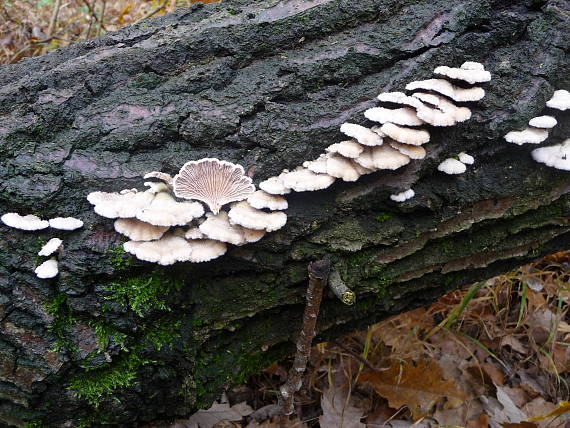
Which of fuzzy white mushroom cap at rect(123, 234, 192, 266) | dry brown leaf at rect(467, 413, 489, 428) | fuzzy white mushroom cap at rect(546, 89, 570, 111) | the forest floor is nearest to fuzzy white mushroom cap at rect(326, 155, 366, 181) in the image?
fuzzy white mushroom cap at rect(123, 234, 192, 266)

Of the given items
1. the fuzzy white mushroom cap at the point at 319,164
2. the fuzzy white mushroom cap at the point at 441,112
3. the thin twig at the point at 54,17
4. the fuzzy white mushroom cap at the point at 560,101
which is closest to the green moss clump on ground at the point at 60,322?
the fuzzy white mushroom cap at the point at 319,164

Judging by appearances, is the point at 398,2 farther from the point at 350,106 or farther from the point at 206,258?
the point at 206,258

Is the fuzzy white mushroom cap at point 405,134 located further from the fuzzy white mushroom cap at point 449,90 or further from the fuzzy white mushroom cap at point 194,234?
the fuzzy white mushroom cap at point 194,234

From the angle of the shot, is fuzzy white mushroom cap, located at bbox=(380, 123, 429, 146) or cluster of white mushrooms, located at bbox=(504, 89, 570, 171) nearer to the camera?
fuzzy white mushroom cap, located at bbox=(380, 123, 429, 146)

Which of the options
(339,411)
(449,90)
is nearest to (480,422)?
(339,411)

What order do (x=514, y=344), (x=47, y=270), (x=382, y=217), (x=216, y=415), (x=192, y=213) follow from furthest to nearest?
(x=514, y=344) → (x=216, y=415) → (x=382, y=217) → (x=192, y=213) → (x=47, y=270)

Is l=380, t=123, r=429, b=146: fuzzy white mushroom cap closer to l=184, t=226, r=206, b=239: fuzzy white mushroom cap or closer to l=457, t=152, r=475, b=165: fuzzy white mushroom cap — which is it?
l=457, t=152, r=475, b=165: fuzzy white mushroom cap

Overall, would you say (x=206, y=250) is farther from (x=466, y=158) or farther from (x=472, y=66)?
(x=472, y=66)
